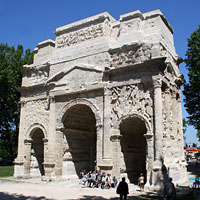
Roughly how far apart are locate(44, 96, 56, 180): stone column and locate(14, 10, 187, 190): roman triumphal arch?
0.21ft

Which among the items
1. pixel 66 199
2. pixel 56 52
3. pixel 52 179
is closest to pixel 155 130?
pixel 66 199

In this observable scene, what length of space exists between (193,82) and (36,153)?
13.3 metres

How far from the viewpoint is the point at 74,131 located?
1761 centimetres

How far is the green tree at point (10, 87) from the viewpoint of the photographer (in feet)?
82.5

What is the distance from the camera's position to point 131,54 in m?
14.8

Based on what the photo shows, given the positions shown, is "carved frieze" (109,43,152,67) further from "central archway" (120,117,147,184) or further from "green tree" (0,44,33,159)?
"green tree" (0,44,33,159)

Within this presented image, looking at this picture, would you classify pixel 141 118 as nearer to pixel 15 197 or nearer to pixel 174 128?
pixel 174 128

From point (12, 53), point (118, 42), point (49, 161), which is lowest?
point (49, 161)

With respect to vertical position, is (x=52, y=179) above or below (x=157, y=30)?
below

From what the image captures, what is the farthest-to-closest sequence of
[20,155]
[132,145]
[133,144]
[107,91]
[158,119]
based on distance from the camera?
[20,155] → [133,144] → [132,145] → [107,91] → [158,119]

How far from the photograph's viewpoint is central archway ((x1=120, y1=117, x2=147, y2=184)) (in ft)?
49.0

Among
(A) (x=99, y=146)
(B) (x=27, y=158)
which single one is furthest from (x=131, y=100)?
(B) (x=27, y=158)

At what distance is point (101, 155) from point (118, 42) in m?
7.01

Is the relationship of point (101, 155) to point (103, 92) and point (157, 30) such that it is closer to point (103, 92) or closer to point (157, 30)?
point (103, 92)
